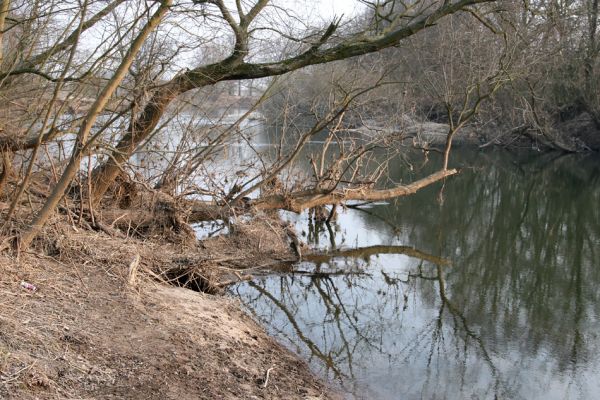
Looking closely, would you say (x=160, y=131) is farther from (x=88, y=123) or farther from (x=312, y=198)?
(x=88, y=123)

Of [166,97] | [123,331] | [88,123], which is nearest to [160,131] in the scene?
[166,97]

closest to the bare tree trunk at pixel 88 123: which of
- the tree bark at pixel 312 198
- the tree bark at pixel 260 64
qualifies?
the tree bark at pixel 260 64

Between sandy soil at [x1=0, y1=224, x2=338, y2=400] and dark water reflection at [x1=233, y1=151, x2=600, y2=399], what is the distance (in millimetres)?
896

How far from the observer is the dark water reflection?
673 cm

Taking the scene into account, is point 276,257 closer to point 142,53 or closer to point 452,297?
point 452,297

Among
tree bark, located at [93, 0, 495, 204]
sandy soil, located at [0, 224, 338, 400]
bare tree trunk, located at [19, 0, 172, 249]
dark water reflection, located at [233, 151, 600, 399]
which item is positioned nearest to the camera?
sandy soil, located at [0, 224, 338, 400]

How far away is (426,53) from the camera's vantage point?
19500 millimetres

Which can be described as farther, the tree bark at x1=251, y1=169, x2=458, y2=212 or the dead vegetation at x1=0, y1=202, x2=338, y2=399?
the tree bark at x1=251, y1=169, x2=458, y2=212

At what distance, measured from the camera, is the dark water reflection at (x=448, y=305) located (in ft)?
22.1

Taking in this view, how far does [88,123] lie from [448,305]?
5.40 m

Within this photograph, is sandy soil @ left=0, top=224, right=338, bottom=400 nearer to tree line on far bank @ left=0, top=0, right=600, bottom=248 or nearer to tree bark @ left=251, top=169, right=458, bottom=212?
tree line on far bank @ left=0, top=0, right=600, bottom=248

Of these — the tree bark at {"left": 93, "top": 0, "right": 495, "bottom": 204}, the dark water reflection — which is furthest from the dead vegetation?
the tree bark at {"left": 93, "top": 0, "right": 495, "bottom": 204}

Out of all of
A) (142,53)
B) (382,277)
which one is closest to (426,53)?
(382,277)

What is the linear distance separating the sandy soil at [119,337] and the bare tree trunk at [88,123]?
0.31m
